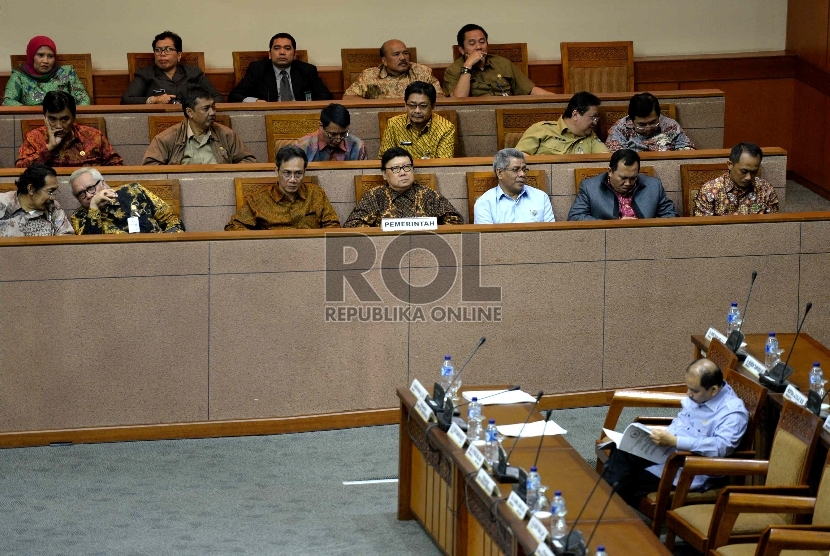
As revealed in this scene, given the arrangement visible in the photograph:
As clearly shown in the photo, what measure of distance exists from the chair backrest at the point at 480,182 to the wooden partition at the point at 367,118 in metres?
0.82

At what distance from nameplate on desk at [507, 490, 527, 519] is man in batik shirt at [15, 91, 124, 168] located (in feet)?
11.6

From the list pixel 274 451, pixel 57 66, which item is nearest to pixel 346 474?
pixel 274 451

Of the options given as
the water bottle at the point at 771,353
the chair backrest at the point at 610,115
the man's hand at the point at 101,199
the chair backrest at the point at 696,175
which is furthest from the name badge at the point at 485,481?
the chair backrest at the point at 610,115

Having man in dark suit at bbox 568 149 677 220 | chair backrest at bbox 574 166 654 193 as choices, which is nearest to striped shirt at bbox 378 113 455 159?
chair backrest at bbox 574 166 654 193

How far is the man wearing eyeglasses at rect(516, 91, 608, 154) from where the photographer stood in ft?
20.3

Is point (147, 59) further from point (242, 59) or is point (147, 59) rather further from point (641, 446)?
point (641, 446)

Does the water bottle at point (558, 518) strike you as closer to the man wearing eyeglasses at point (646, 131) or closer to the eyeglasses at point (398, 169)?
the eyeglasses at point (398, 169)

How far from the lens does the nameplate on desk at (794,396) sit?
3.82 m

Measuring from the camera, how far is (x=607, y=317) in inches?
205

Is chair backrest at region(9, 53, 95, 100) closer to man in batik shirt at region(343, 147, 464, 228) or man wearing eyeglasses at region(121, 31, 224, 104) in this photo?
man wearing eyeglasses at region(121, 31, 224, 104)

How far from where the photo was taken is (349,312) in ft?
16.3

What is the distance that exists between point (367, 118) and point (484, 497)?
3463mm

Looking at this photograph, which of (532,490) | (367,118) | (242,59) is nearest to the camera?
(532,490)

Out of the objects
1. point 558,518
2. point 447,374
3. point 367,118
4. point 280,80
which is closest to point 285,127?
point 367,118
